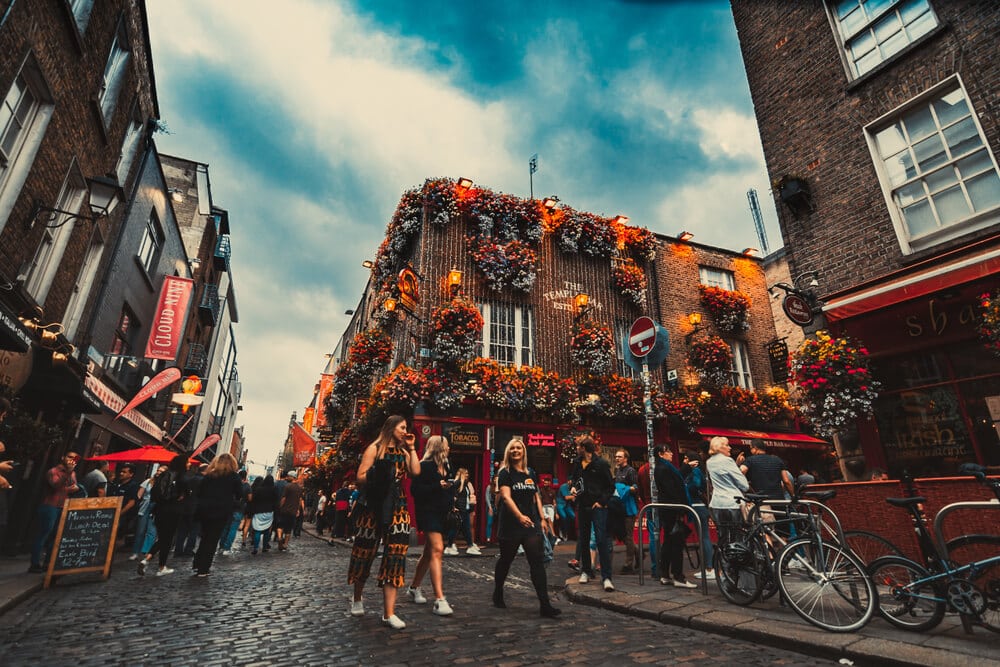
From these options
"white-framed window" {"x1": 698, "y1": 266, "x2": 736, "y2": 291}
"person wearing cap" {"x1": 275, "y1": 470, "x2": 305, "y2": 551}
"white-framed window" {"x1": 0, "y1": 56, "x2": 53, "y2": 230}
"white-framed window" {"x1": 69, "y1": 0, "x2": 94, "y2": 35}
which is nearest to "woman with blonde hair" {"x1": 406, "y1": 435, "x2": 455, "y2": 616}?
"person wearing cap" {"x1": 275, "y1": 470, "x2": 305, "y2": 551}

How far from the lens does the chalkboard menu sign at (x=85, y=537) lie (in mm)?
6355

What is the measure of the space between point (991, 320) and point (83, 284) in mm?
17255

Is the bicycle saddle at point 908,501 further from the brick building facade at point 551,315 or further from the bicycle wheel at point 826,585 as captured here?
the brick building facade at point 551,315

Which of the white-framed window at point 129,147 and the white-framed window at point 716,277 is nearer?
the white-framed window at point 129,147

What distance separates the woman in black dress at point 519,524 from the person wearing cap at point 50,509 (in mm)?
6868

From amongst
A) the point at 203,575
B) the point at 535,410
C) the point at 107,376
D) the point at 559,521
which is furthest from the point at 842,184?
the point at 107,376

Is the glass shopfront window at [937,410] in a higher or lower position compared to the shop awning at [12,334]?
lower

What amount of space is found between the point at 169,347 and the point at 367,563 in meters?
15.1

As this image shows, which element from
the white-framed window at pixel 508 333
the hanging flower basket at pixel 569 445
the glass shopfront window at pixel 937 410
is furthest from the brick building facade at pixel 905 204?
the white-framed window at pixel 508 333

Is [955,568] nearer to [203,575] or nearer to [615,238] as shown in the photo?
[203,575]

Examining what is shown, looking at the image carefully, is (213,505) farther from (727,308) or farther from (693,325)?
(727,308)

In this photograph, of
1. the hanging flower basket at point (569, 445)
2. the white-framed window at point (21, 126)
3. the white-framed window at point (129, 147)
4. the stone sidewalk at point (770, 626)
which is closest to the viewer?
the stone sidewalk at point (770, 626)

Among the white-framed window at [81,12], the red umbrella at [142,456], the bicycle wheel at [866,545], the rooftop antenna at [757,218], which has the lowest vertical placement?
the bicycle wheel at [866,545]

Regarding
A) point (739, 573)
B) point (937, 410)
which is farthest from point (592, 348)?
point (739, 573)
